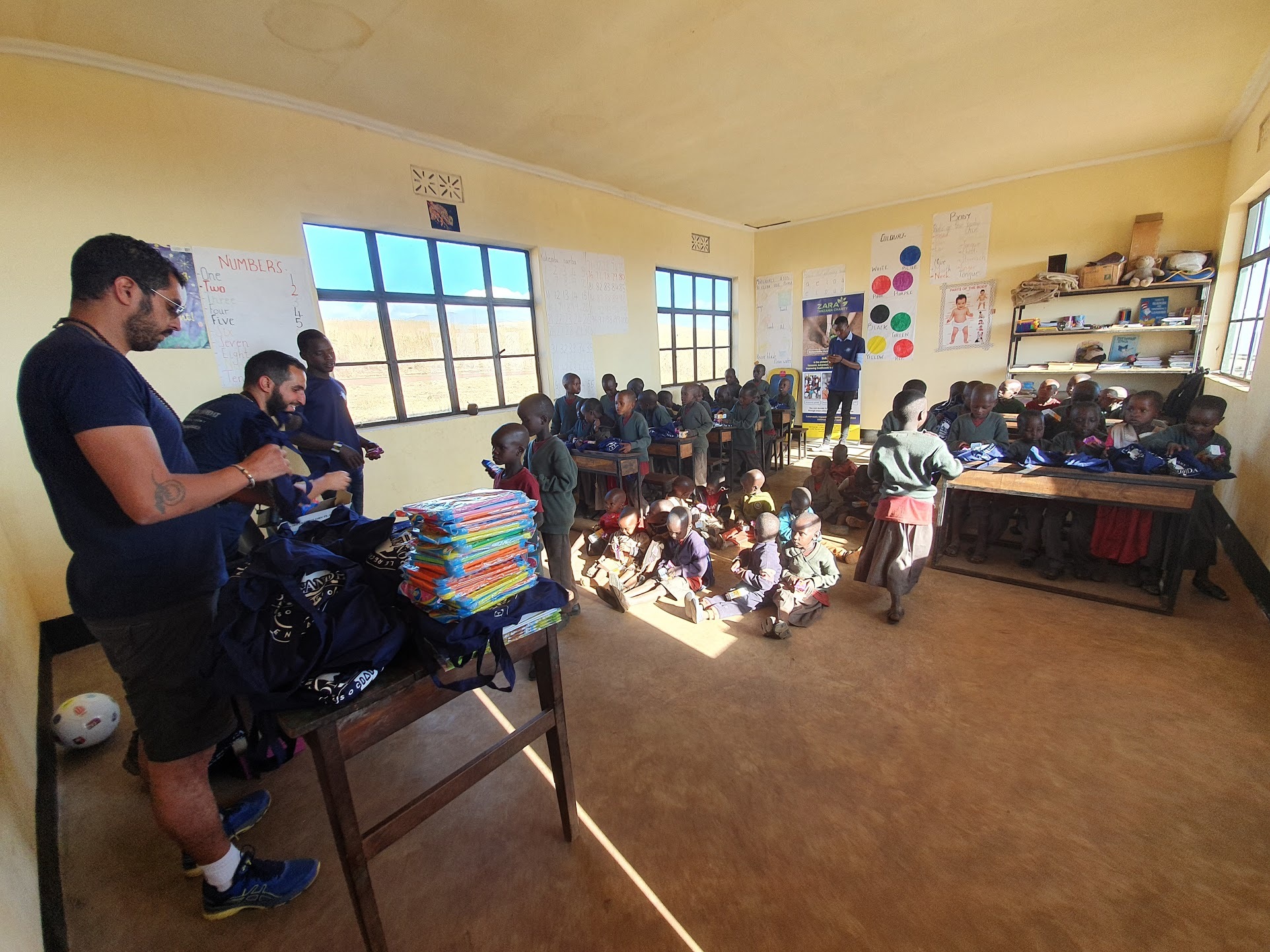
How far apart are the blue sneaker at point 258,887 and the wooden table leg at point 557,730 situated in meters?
0.86

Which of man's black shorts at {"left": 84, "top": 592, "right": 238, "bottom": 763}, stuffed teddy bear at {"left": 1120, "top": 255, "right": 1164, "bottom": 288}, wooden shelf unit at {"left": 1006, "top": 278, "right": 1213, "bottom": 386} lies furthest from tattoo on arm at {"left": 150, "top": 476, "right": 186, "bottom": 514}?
stuffed teddy bear at {"left": 1120, "top": 255, "right": 1164, "bottom": 288}

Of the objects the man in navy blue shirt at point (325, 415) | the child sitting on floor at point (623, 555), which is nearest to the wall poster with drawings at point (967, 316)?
the child sitting on floor at point (623, 555)

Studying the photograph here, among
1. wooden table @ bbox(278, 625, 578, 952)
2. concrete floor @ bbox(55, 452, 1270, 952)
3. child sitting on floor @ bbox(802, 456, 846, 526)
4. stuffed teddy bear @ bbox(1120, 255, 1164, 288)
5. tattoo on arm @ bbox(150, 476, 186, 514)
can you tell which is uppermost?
stuffed teddy bear @ bbox(1120, 255, 1164, 288)

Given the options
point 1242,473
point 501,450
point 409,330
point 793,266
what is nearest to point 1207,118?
point 1242,473

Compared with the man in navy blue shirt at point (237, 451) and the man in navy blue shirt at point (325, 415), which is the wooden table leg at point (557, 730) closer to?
the man in navy blue shirt at point (237, 451)

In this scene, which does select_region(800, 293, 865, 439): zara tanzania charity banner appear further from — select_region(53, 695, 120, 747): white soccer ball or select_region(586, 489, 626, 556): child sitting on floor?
select_region(53, 695, 120, 747): white soccer ball

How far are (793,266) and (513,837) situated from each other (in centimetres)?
888

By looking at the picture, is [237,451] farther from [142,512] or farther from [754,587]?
[754,587]

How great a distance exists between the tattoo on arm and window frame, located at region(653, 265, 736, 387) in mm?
6441

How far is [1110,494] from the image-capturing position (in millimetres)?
3041

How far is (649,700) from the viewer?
246cm

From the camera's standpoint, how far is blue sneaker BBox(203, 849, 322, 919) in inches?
61.3

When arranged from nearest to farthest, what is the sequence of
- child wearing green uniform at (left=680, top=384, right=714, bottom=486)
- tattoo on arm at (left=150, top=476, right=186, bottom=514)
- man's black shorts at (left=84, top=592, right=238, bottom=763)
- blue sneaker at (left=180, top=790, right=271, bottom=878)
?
1. tattoo on arm at (left=150, top=476, right=186, bottom=514)
2. man's black shorts at (left=84, top=592, right=238, bottom=763)
3. blue sneaker at (left=180, top=790, right=271, bottom=878)
4. child wearing green uniform at (left=680, top=384, right=714, bottom=486)

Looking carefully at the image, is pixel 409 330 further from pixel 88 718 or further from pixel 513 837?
pixel 513 837
